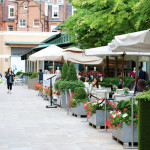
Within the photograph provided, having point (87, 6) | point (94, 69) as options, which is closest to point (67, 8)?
point (94, 69)

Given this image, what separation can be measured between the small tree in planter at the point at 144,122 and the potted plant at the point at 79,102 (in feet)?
21.2

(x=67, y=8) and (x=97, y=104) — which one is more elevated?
(x=67, y=8)

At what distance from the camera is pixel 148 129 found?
7.65 meters

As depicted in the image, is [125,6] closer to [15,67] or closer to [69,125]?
[69,125]

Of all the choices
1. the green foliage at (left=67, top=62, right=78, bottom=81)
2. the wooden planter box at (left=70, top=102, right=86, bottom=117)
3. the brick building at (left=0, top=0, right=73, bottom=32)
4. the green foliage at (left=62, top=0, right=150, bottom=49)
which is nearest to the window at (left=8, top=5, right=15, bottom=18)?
the brick building at (left=0, top=0, right=73, bottom=32)

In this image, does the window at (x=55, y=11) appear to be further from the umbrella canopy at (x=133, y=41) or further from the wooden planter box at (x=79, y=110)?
the umbrella canopy at (x=133, y=41)

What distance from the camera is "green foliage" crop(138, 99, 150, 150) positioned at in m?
7.61

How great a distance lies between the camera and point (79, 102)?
14.1 metres

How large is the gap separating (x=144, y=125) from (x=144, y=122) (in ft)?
0.17

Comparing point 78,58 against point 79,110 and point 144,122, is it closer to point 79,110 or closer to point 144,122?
point 79,110

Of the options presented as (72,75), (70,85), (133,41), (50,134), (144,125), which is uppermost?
(133,41)

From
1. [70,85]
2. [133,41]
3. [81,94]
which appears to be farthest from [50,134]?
[70,85]

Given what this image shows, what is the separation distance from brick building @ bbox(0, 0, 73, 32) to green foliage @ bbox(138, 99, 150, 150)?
69.3 meters

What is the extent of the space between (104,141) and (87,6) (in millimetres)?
17504
